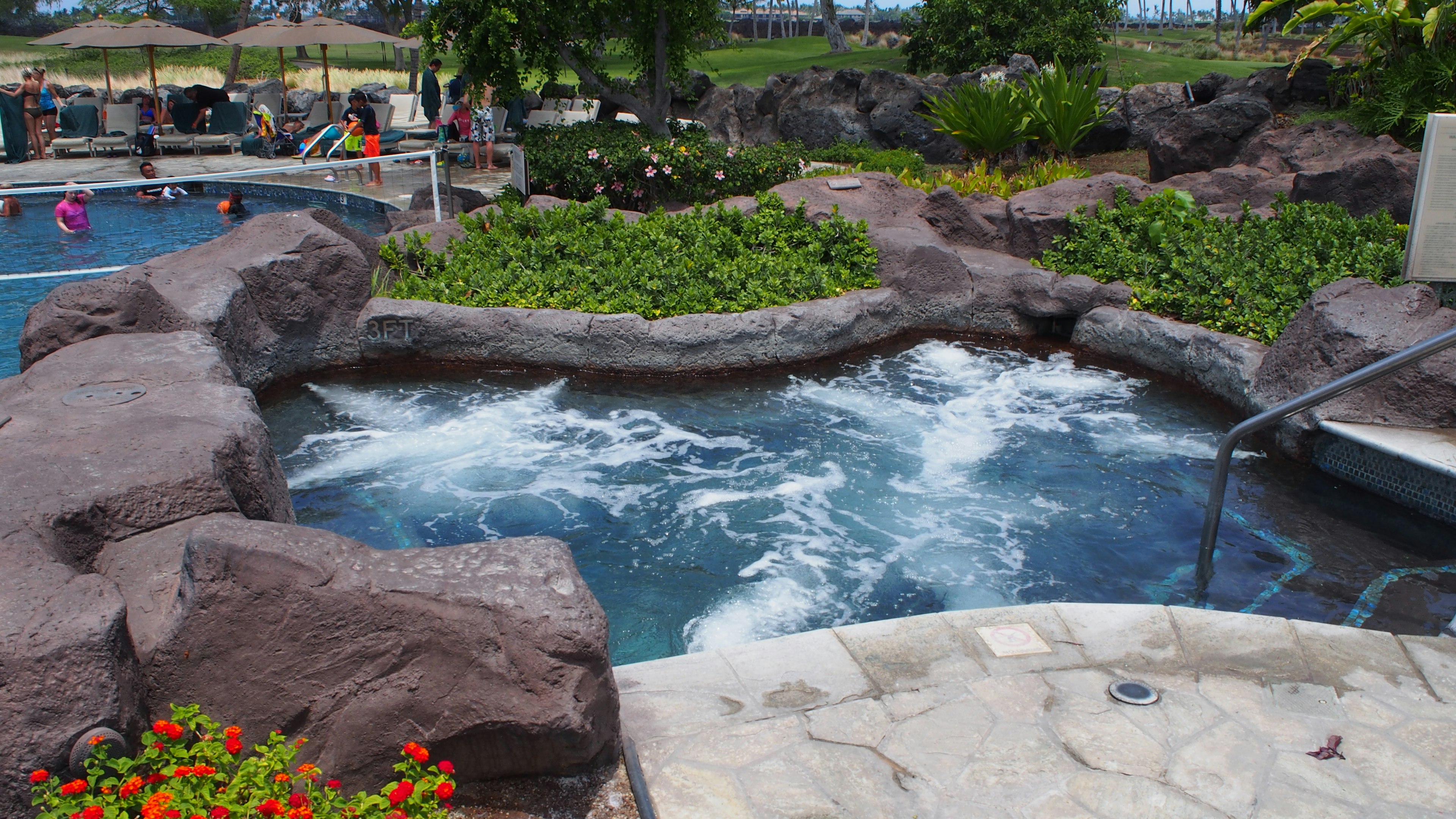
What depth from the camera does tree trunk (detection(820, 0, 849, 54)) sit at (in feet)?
96.3

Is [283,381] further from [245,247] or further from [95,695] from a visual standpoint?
[95,695]

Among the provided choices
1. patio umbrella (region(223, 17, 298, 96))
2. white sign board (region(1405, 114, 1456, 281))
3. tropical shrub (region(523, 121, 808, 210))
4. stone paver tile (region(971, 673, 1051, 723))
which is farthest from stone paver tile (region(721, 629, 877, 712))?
patio umbrella (region(223, 17, 298, 96))

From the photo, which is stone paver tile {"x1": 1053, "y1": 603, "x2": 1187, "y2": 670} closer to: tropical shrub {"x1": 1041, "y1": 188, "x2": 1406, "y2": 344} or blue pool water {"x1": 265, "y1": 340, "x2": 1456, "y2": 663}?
blue pool water {"x1": 265, "y1": 340, "x2": 1456, "y2": 663}

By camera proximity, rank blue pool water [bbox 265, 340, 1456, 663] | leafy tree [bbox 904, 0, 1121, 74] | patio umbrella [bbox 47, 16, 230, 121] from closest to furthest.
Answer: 1. blue pool water [bbox 265, 340, 1456, 663]
2. leafy tree [bbox 904, 0, 1121, 74]
3. patio umbrella [bbox 47, 16, 230, 121]

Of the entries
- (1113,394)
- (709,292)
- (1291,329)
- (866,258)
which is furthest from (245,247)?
(1291,329)

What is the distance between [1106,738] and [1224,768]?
35cm

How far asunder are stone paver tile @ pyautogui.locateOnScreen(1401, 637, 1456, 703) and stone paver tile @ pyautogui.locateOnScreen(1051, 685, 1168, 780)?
3.66 feet

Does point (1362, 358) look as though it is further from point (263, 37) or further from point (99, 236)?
point (263, 37)

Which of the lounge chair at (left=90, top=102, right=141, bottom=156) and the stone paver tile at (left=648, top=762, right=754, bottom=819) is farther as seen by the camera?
the lounge chair at (left=90, top=102, right=141, bottom=156)

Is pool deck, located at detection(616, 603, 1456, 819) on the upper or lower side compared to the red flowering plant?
lower

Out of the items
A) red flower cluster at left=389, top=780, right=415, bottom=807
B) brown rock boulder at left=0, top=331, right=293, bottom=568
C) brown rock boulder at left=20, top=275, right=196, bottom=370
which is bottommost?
red flower cluster at left=389, top=780, right=415, bottom=807

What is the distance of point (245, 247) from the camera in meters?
7.82

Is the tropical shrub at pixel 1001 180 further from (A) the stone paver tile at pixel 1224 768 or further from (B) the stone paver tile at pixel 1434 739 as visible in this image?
(A) the stone paver tile at pixel 1224 768

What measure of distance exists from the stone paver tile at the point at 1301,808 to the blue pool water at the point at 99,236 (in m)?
8.08
